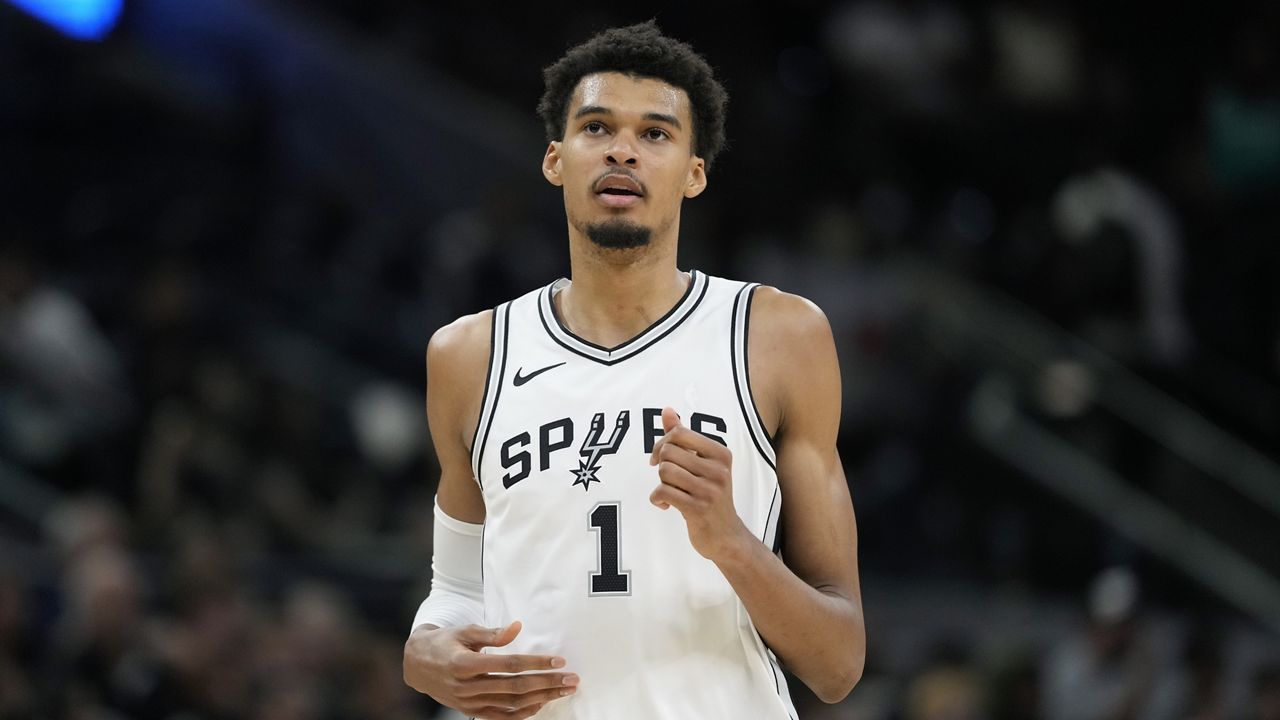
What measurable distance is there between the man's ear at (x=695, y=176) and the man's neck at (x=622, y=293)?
16 centimetres

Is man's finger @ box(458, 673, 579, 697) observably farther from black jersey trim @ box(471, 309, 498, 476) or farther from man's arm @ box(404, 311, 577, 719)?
black jersey trim @ box(471, 309, 498, 476)

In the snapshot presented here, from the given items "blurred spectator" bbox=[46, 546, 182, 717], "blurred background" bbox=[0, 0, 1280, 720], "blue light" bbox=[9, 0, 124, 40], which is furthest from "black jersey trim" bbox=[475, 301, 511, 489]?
"blue light" bbox=[9, 0, 124, 40]

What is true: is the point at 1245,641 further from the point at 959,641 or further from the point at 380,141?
the point at 380,141

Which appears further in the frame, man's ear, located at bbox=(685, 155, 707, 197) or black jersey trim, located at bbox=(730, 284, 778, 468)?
man's ear, located at bbox=(685, 155, 707, 197)

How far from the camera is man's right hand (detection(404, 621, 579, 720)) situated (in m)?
3.51

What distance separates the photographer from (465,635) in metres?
3.58

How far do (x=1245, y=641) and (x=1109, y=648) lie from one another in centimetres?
102

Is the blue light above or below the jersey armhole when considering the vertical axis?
above

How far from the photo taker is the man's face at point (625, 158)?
378 centimetres

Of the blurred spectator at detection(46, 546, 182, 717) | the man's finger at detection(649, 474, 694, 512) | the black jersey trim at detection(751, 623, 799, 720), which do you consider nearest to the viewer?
the man's finger at detection(649, 474, 694, 512)

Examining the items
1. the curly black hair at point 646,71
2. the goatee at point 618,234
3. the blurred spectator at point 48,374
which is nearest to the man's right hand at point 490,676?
the goatee at point 618,234

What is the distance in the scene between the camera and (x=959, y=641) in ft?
30.1

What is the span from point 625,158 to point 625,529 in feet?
2.75

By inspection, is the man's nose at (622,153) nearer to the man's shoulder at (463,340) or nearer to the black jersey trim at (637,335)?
the black jersey trim at (637,335)
